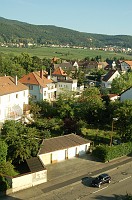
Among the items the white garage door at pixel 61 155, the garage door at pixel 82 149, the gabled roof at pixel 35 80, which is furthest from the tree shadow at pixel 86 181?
the gabled roof at pixel 35 80

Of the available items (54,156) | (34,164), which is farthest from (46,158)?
(34,164)

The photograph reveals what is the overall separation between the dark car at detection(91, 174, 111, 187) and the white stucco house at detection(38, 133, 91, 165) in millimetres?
6748

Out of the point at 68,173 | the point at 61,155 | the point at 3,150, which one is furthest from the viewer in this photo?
the point at 61,155

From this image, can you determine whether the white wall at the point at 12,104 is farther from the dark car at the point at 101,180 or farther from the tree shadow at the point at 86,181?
the dark car at the point at 101,180

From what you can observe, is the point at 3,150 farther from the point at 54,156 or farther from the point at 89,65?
the point at 89,65

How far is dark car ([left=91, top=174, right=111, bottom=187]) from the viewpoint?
31.7 meters

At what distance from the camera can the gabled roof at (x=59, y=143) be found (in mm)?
36647

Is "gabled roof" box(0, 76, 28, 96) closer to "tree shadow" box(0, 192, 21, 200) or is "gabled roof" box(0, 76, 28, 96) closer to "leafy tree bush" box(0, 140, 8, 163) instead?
"leafy tree bush" box(0, 140, 8, 163)

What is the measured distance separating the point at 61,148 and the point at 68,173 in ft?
12.6

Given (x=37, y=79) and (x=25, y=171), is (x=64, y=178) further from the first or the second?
(x=37, y=79)

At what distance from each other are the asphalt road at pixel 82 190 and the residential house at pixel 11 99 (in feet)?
64.7

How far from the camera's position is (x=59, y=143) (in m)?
38.5

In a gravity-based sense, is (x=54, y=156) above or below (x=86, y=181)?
above

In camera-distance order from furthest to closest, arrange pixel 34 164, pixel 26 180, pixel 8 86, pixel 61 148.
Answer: pixel 8 86 < pixel 61 148 < pixel 34 164 < pixel 26 180
